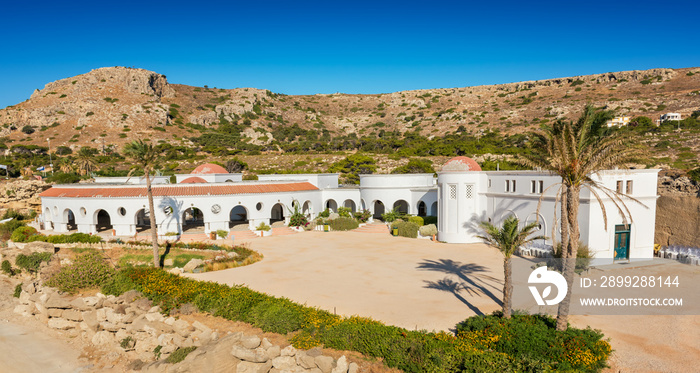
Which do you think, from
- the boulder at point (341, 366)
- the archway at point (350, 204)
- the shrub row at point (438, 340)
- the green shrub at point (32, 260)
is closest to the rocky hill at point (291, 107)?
the archway at point (350, 204)

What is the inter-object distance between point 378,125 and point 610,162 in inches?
3887

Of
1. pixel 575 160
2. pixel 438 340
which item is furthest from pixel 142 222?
pixel 575 160

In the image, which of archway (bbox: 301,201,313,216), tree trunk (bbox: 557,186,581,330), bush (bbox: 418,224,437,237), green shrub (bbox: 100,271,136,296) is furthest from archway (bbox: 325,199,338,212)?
tree trunk (bbox: 557,186,581,330)

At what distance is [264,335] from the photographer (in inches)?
585

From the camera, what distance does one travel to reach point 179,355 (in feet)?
51.1

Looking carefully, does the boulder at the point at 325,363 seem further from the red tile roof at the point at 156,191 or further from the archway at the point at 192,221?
the archway at the point at 192,221

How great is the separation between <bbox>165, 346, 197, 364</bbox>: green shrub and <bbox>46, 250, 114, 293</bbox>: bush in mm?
8964

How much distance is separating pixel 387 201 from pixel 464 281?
20924 mm

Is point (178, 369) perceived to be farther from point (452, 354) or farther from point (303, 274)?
point (452, 354)

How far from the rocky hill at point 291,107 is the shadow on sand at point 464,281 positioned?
218 ft

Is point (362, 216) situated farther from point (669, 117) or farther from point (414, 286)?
point (669, 117)

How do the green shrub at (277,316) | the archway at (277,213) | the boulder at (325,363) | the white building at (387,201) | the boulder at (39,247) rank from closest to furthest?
1. the boulder at (325,363)
2. the green shrub at (277,316)
3. the white building at (387,201)
4. the boulder at (39,247)
5. the archway at (277,213)

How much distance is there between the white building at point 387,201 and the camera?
2338 cm

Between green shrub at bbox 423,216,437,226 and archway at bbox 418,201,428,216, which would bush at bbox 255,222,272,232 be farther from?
→ archway at bbox 418,201,428,216
